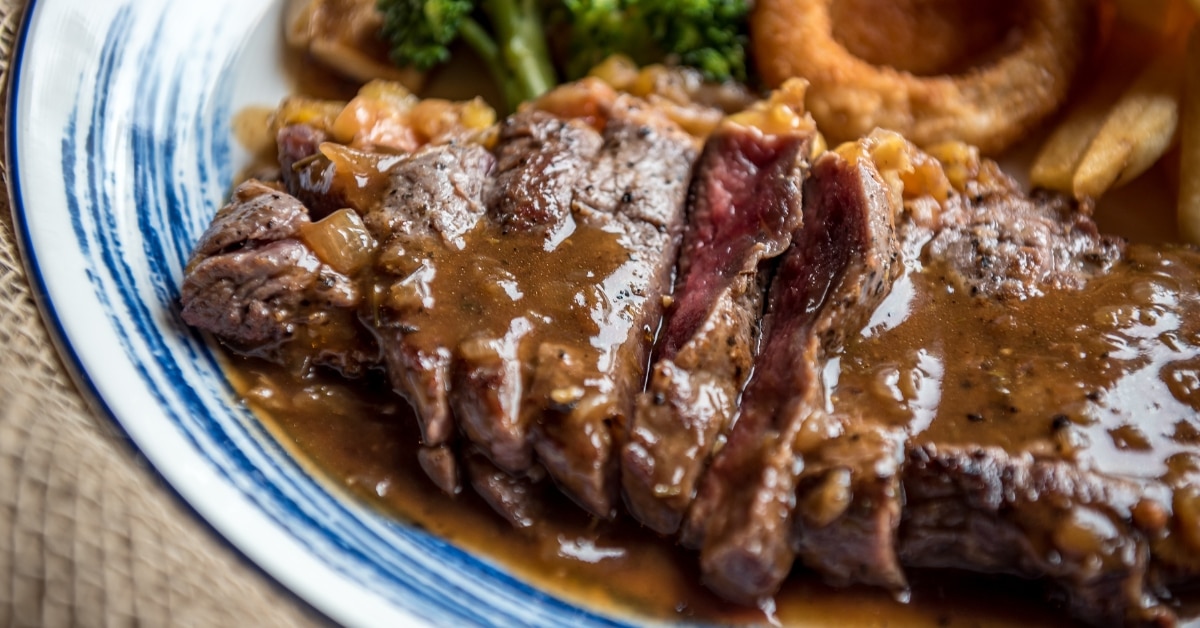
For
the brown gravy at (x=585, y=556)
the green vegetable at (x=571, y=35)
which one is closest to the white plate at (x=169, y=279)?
the brown gravy at (x=585, y=556)

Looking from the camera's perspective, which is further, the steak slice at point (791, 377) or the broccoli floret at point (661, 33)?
the broccoli floret at point (661, 33)

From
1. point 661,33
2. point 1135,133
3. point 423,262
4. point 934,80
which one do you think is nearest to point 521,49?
point 661,33

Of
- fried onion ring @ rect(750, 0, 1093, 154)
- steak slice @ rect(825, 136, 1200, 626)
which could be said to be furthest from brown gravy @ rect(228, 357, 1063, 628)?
fried onion ring @ rect(750, 0, 1093, 154)

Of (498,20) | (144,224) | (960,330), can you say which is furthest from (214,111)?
(960,330)

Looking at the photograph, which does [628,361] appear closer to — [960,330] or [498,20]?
[960,330]

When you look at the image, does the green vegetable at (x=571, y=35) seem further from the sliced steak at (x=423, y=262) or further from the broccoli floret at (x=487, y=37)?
the sliced steak at (x=423, y=262)

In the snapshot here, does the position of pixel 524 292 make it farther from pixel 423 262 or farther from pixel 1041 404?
pixel 1041 404
